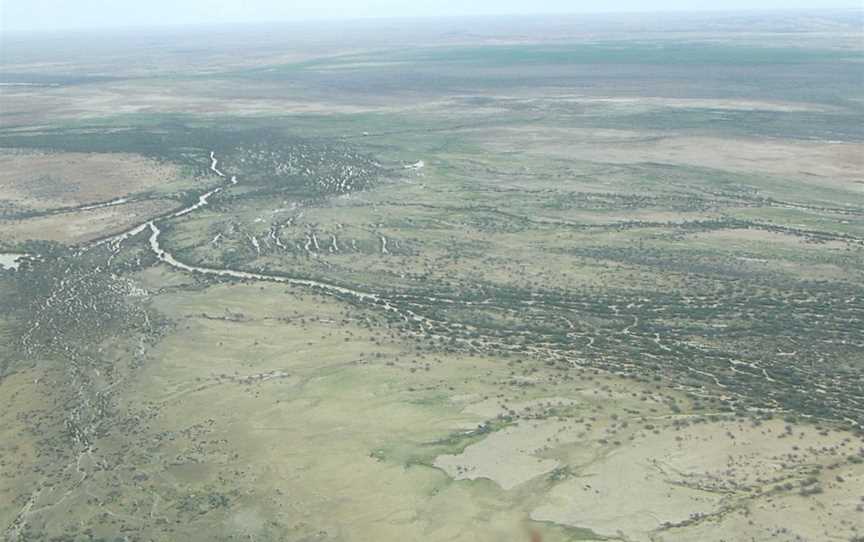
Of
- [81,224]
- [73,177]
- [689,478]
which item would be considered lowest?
[689,478]

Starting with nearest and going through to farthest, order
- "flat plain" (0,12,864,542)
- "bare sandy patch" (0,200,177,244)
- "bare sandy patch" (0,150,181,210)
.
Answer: "flat plain" (0,12,864,542)
"bare sandy patch" (0,200,177,244)
"bare sandy patch" (0,150,181,210)

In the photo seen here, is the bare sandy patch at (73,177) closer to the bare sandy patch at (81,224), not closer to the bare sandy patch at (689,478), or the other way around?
the bare sandy patch at (81,224)

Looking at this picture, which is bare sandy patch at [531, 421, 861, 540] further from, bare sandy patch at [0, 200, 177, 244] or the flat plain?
bare sandy patch at [0, 200, 177, 244]

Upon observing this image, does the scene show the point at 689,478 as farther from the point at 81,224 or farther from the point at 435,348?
the point at 81,224

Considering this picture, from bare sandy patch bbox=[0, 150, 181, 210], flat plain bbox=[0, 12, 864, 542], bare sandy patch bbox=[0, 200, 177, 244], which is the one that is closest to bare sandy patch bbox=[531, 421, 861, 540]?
flat plain bbox=[0, 12, 864, 542]

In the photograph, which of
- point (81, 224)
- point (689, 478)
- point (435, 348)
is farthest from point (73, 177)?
point (689, 478)

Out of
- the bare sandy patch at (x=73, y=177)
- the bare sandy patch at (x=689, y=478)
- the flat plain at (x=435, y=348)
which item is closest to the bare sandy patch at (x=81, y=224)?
the flat plain at (x=435, y=348)

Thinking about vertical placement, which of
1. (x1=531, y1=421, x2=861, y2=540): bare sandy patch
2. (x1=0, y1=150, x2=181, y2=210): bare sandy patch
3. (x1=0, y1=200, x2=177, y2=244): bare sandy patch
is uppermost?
(x1=0, y1=150, x2=181, y2=210): bare sandy patch

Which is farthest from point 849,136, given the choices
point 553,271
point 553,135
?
point 553,271
